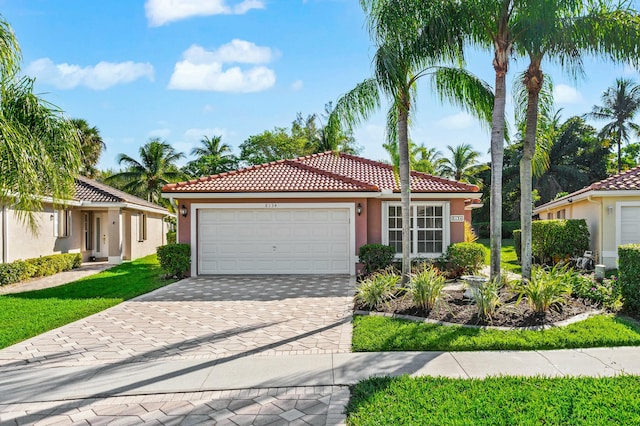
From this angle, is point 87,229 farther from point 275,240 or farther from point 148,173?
point 148,173

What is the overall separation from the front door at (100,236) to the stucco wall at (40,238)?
1276 millimetres

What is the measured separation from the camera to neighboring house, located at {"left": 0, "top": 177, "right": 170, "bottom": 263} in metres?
14.5

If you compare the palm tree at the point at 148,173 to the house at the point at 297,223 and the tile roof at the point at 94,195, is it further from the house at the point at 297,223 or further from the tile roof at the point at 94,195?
the house at the point at 297,223

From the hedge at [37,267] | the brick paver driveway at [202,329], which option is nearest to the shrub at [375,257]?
the brick paver driveway at [202,329]

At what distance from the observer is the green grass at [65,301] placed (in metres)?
7.68

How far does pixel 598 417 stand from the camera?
13.0 ft

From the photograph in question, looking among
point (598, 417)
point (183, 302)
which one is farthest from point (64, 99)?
point (598, 417)

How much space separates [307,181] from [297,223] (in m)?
1.64

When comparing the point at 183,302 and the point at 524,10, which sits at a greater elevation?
the point at 524,10

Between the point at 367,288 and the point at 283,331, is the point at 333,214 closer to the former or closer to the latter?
the point at 367,288

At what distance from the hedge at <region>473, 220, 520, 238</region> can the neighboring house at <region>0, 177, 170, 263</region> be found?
2708cm

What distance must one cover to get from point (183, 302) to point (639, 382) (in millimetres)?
8888

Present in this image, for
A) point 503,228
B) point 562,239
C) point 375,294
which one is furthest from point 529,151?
point 503,228

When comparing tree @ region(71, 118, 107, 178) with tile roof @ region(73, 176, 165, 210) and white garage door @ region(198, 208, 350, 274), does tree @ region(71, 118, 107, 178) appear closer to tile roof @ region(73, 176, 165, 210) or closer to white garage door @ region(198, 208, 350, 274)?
tile roof @ region(73, 176, 165, 210)
